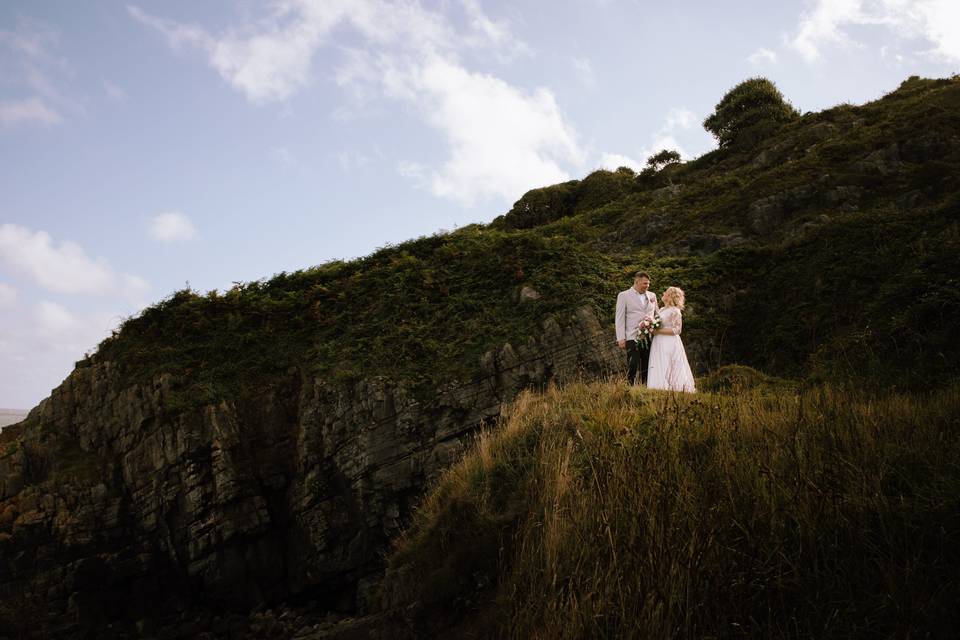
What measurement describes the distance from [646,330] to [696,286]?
25.1 ft

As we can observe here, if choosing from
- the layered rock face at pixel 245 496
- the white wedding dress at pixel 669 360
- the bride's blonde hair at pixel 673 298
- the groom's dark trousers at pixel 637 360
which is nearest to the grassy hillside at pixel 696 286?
the layered rock face at pixel 245 496

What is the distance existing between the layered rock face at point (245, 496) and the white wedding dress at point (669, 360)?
389 centimetres

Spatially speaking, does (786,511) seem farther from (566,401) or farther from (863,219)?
(863,219)

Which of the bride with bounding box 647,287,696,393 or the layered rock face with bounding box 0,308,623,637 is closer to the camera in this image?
the bride with bounding box 647,287,696,393

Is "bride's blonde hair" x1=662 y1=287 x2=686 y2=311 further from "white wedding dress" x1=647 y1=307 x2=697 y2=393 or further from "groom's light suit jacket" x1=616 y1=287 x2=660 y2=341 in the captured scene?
"groom's light suit jacket" x1=616 y1=287 x2=660 y2=341

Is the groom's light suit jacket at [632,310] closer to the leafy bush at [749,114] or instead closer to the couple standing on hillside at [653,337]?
the couple standing on hillside at [653,337]

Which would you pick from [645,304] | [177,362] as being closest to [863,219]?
[645,304]

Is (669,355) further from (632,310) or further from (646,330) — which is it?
(632,310)

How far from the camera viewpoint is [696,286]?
17.6 meters

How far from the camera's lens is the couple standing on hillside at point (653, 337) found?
10.4 meters

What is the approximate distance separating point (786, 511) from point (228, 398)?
49.9 feet

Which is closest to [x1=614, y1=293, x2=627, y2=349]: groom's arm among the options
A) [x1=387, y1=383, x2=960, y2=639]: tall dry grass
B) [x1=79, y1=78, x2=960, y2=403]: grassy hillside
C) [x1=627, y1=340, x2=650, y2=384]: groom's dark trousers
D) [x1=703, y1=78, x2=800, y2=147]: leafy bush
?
[x1=627, y1=340, x2=650, y2=384]: groom's dark trousers

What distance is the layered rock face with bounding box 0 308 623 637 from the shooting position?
44.1ft

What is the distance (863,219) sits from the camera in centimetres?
1605
